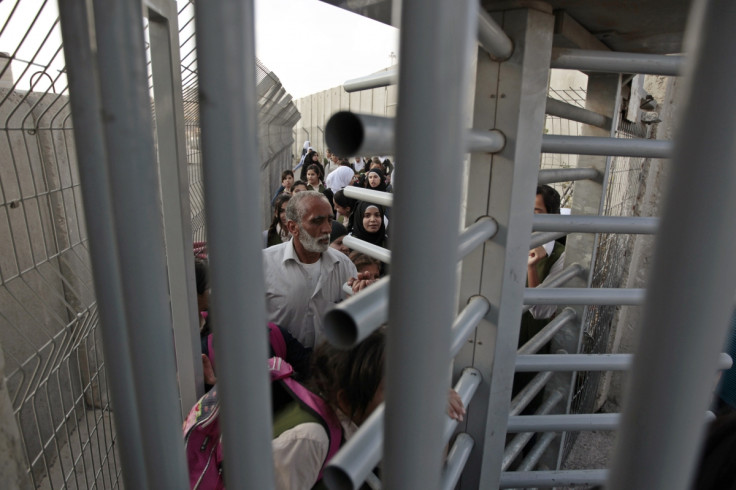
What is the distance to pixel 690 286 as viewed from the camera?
27 centimetres

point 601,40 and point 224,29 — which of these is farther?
point 601,40

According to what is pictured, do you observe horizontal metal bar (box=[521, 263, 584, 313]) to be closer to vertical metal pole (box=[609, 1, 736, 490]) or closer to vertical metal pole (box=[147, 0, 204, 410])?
vertical metal pole (box=[147, 0, 204, 410])

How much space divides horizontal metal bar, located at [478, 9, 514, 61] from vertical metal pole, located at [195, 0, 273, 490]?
0.58 meters

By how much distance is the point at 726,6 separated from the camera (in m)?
0.26

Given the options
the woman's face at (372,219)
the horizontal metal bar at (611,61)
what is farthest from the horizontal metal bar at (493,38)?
the woman's face at (372,219)

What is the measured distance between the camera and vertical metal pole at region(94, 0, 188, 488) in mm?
388

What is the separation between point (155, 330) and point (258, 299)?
0.40ft

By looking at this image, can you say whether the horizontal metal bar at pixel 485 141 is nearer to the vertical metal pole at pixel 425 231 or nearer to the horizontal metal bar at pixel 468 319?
the horizontal metal bar at pixel 468 319

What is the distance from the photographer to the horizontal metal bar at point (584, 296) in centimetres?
128

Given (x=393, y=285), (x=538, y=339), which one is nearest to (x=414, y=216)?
(x=393, y=285)

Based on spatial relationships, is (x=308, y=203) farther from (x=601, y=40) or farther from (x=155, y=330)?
(x=155, y=330)

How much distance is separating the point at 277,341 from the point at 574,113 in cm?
135

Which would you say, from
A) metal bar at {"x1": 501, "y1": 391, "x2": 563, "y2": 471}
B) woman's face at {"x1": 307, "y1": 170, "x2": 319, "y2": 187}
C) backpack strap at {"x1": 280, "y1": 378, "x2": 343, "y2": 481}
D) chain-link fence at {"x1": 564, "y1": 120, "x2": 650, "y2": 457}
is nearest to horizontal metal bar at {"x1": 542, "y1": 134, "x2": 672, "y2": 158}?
backpack strap at {"x1": 280, "y1": 378, "x2": 343, "y2": 481}

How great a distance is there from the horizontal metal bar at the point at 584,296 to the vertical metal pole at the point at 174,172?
95cm
